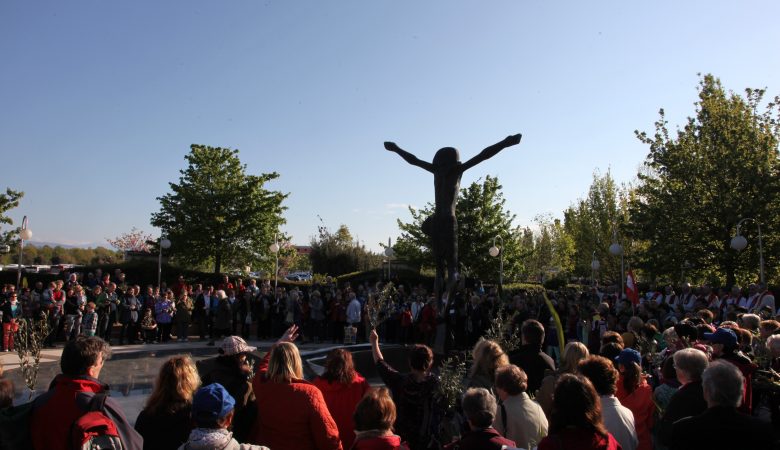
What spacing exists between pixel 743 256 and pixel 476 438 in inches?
1053

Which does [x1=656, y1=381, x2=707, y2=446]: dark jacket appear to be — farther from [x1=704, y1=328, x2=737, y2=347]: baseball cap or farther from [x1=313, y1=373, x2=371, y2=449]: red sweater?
[x1=313, y1=373, x2=371, y2=449]: red sweater

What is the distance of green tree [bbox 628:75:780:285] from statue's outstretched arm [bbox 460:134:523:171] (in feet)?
59.9

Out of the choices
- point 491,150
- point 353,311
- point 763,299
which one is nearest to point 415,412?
point 491,150

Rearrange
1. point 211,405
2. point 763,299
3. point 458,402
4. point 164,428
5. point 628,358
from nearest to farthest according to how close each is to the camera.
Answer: point 211,405 < point 164,428 < point 628,358 < point 458,402 < point 763,299

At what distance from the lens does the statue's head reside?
36.5 feet

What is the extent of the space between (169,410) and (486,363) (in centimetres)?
265

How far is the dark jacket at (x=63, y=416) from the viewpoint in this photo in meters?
3.50

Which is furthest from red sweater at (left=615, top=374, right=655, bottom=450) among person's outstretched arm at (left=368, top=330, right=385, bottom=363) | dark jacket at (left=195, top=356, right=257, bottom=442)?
dark jacket at (left=195, top=356, right=257, bottom=442)

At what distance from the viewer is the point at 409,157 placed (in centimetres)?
1173

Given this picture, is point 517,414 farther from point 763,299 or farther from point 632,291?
point 763,299

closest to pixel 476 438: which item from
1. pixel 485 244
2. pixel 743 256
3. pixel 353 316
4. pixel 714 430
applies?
pixel 714 430

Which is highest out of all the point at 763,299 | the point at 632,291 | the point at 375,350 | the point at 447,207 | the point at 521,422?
the point at 447,207

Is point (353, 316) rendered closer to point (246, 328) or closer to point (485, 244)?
point (246, 328)

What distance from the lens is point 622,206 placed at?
49.9 meters
